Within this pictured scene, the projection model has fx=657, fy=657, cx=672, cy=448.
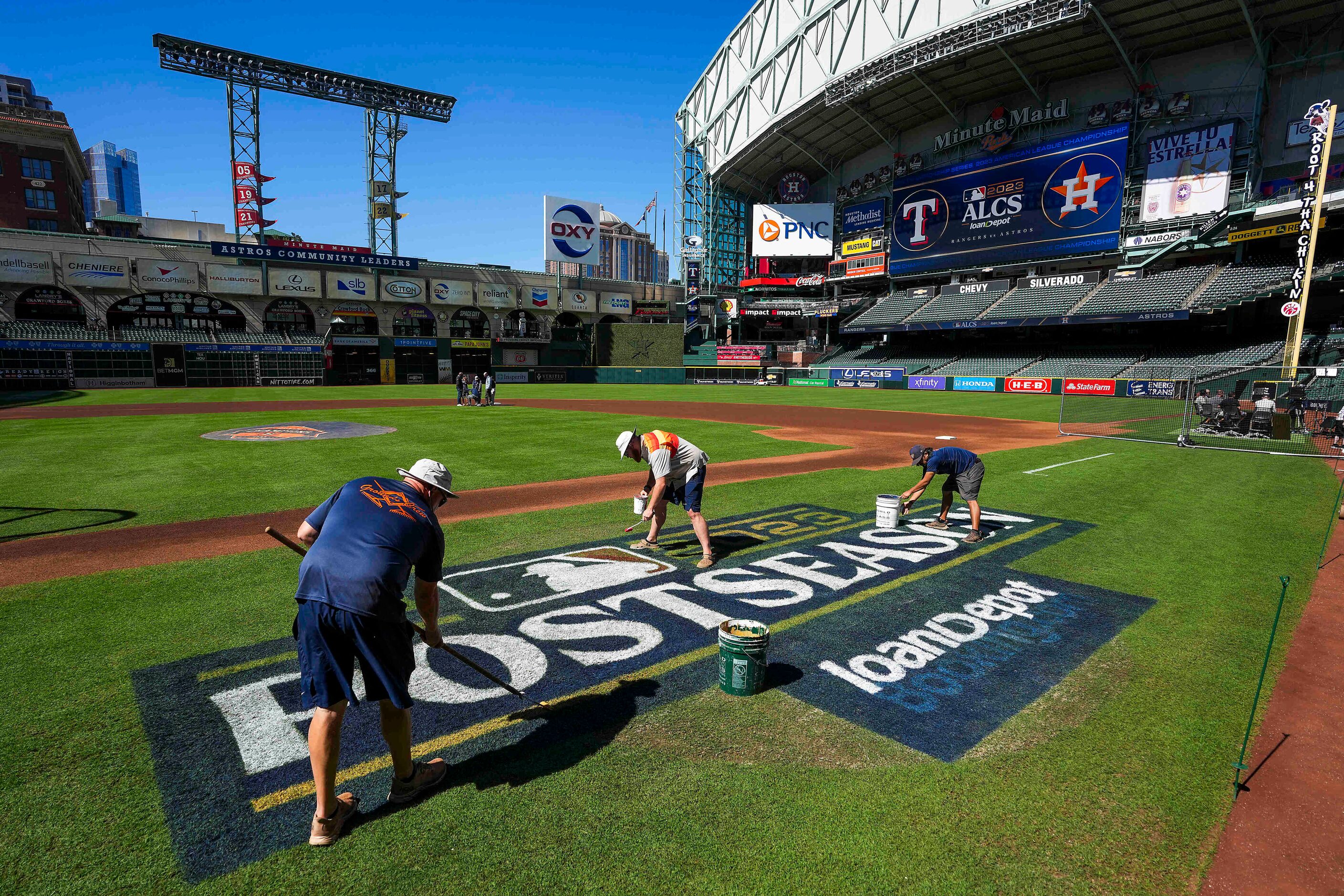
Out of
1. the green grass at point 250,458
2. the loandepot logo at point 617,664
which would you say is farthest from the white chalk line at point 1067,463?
the loandepot logo at point 617,664

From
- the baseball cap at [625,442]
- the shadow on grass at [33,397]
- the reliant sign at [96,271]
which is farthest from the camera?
the reliant sign at [96,271]

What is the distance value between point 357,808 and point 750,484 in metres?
10.6

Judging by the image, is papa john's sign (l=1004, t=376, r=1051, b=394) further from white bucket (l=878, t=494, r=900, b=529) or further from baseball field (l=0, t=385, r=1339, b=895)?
white bucket (l=878, t=494, r=900, b=529)

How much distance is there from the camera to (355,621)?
353 cm

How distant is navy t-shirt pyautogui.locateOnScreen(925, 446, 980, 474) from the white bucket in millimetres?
744

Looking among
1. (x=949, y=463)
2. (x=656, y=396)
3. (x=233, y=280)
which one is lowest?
(x=656, y=396)

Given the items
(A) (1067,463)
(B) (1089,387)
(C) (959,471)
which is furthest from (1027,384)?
(C) (959,471)

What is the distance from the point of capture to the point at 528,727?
4.84 metres

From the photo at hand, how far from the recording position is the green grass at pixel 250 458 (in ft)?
37.6

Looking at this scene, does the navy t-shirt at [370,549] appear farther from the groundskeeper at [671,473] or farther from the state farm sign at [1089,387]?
the state farm sign at [1089,387]

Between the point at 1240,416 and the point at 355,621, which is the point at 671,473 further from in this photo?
the point at 1240,416

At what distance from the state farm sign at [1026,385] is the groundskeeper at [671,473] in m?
44.8

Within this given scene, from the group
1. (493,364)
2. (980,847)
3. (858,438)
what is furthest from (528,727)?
(493,364)

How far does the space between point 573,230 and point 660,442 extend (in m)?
61.7
